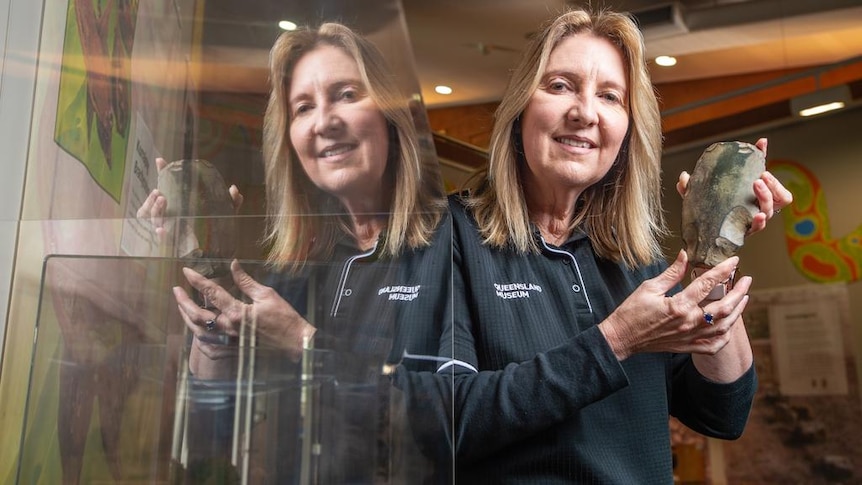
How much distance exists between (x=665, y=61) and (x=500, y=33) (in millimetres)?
513

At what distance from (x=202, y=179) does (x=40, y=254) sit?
17 centimetres

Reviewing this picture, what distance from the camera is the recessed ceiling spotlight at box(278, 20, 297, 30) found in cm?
92

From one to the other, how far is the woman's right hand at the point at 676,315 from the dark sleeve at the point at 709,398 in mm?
69

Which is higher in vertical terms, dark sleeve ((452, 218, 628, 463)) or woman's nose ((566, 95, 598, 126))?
woman's nose ((566, 95, 598, 126))

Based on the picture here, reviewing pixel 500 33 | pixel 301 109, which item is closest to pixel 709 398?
pixel 301 109

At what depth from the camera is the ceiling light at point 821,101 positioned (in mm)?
1486

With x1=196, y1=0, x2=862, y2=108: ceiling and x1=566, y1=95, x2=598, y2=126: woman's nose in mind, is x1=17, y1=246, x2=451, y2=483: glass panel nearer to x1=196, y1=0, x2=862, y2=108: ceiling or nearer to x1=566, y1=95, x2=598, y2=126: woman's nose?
x1=196, y1=0, x2=862, y2=108: ceiling

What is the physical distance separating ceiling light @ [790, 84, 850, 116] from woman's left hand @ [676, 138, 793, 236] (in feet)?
1.56

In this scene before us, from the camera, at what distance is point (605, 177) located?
111 centimetres

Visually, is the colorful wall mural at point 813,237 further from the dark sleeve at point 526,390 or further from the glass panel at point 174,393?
the glass panel at point 174,393

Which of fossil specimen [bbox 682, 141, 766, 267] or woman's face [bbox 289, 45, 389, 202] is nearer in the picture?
woman's face [bbox 289, 45, 389, 202]

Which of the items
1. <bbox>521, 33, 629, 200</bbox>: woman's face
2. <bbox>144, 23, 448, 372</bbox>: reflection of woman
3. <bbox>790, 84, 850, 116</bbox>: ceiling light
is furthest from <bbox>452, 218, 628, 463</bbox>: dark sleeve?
<bbox>790, 84, 850, 116</bbox>: ceiling light

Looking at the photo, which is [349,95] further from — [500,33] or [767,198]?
[500,33]

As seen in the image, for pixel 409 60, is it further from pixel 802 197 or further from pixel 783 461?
pixel 783 461
